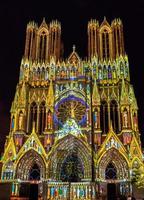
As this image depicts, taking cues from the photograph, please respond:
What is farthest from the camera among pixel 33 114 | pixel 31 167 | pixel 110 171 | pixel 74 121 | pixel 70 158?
pixel 33 114

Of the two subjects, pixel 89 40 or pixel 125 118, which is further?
pixel 89 40

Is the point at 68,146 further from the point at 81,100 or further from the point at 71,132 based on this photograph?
the point at 81,100

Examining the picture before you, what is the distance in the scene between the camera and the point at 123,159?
1180 inches

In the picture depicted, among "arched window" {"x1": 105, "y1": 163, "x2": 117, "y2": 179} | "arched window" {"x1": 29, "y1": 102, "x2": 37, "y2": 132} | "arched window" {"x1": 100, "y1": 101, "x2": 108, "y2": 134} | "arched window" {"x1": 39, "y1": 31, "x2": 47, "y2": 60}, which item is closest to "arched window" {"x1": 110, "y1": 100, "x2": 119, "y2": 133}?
"arched window" {"x1": 100, "y1": 101, "x2": 108, "y2": 134}

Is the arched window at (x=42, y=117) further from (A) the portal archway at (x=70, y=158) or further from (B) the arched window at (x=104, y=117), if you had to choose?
(B) the arched window at (x=104, y=117)

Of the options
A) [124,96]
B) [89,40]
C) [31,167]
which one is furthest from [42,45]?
[31,167]

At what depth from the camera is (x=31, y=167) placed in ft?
103

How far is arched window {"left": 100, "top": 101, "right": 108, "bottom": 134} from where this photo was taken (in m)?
32.8

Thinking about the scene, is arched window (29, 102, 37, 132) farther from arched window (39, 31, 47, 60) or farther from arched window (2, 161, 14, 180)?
arched window (39, 31, 47, 60)

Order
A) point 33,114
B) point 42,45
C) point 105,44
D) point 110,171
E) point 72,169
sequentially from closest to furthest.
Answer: point 110,171, point 72,169, point 33,114, point 105,44, point 42,45

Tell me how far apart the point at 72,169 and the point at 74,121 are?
522 cm

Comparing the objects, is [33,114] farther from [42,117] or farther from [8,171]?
[8,171]

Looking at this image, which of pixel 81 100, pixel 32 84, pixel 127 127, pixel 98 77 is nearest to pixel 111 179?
pixel 127 127

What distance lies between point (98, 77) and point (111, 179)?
39.8 ft
